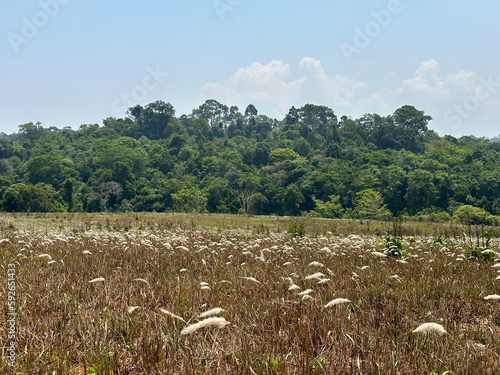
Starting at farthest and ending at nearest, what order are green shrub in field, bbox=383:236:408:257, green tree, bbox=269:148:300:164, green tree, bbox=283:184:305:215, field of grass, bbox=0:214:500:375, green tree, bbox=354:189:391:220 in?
1. green tree, bbox=269:148:300:164
2. green tree, bbox=283:184:305:215
3. green tree, bbox=354:189:391:220
4. green shrub in field, bbox=383:236:408:257
5. field of grass, bbox=0:214:500:375

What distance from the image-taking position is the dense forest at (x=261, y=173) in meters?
65.5

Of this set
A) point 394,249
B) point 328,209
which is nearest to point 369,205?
point 328,209

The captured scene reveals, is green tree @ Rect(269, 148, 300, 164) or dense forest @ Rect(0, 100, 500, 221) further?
green tree @ Rect(269, 148, 300, 164)

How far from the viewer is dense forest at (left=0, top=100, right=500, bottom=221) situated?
65.5 meters

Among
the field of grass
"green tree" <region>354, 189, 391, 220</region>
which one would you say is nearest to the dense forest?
"green tree" <region>354, 189, 391, 220</region>

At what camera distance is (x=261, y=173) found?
8662 cm

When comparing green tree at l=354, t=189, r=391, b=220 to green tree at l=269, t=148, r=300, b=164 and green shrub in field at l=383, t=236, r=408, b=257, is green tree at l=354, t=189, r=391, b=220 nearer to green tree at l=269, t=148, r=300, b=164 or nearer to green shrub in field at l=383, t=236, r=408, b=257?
green tree at l=269, t=148, r=300, b=164

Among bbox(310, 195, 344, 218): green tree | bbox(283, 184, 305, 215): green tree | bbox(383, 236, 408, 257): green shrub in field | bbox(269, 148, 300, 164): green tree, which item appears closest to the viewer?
bbox(383, 236, 408, 257): green shrub in field

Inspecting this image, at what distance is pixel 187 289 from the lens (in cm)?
403

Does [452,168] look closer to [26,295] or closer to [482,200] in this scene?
[482,200]

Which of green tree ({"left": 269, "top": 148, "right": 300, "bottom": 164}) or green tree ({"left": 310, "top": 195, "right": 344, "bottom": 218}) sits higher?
green tree ({"left": 269, "top": 148, "right": 300, "bottom": 164})

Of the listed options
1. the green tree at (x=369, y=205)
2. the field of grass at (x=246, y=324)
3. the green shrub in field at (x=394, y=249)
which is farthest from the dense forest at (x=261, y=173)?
the field of grass at (x=246, y=324)

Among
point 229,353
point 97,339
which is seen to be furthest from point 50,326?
point 229,353

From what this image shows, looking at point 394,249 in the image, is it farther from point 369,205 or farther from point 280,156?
point 280,156
